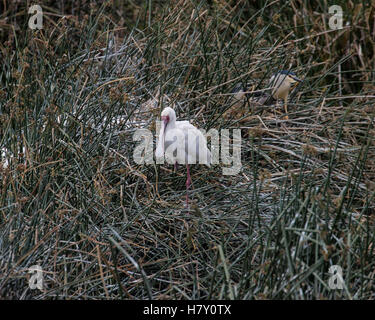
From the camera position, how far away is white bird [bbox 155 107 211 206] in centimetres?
275

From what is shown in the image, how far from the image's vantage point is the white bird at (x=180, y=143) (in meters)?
2.75

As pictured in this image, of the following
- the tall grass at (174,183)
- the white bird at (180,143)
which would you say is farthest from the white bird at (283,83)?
the white bird at (180,143)

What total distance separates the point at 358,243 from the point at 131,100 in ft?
4.80

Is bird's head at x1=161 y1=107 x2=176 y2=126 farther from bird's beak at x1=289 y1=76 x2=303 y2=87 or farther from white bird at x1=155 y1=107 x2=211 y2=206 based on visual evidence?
bird's beak at x1=289 y1=76 x2=303 y2=87

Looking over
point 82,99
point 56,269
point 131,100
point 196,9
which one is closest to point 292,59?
point 196,9

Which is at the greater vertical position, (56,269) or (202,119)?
(202,119)

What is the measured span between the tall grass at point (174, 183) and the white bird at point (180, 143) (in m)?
0.10

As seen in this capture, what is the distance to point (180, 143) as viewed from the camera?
275 cm

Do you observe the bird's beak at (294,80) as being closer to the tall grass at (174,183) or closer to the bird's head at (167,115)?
the tall grass at (174,183)

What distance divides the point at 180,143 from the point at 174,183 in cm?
30

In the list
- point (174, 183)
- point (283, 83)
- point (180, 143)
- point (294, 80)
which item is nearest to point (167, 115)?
point (180, 143)

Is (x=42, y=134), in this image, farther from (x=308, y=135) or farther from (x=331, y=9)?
(x=331, y=9)

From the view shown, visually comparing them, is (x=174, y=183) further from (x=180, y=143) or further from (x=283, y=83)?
(x=283, y=83)

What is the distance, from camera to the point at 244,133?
329 cm
